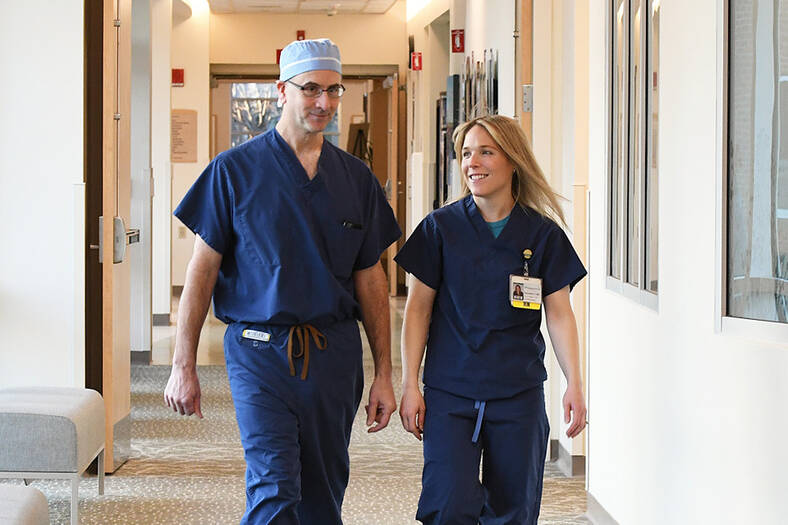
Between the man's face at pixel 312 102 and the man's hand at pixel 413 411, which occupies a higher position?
the man's face at pixel 312 102

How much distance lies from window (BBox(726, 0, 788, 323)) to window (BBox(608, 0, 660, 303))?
66 cm

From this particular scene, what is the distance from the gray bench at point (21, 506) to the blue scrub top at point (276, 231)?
66cm

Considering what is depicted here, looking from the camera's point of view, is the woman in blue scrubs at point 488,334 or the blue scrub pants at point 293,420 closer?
the blue scrub pants at point 293,420

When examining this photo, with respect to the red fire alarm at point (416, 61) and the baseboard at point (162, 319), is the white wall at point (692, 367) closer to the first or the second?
the baseboard at point (162, 319)

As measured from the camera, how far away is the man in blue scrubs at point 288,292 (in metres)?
2.60

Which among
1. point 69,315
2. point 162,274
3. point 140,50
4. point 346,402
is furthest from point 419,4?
point 346,402

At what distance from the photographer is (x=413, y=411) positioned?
2.79 metres

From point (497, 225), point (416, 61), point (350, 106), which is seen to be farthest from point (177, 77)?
point (497, 225)

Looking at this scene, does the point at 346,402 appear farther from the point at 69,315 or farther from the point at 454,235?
the point at 69,315

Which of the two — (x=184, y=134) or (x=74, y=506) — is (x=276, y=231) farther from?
(x=184, y=134)

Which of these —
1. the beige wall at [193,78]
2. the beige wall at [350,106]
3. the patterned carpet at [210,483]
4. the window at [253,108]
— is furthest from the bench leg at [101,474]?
the window at [253,108]

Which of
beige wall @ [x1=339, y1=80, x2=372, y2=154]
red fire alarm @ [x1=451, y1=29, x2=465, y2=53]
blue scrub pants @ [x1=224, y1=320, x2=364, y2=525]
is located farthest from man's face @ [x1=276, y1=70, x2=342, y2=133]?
beige wall @ [x1=339, y1=80, x2=372, y2=154]

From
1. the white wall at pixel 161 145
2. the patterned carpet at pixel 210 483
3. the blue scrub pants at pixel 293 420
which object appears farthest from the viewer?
the white wall at pixel 161 145

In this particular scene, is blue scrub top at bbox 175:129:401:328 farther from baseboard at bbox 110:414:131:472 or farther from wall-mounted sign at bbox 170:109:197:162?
wall-mounted sign at bbox 170:109:197:162
